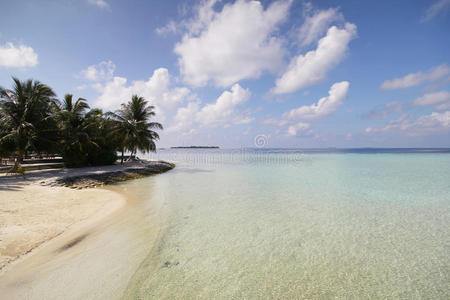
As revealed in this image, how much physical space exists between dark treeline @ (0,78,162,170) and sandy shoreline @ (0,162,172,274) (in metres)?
7.14

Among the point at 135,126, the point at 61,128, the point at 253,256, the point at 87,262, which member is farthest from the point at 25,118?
the point at 253,256

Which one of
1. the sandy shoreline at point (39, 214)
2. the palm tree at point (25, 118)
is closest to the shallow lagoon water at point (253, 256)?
the sandy shoreline at point (39, 214)

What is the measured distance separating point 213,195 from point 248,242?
4.69m

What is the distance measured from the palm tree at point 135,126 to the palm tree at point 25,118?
6.42 meters

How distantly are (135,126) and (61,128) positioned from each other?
7144 millimetres

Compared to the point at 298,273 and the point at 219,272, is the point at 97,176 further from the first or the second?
the point at 298,273

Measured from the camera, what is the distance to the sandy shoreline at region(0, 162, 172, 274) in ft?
13.3

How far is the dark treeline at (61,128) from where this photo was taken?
13484mm

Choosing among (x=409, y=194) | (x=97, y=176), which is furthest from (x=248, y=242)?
(x=97, y=176)

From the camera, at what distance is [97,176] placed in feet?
41.4

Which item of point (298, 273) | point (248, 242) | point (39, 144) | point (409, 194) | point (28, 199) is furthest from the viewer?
point (39, 144)

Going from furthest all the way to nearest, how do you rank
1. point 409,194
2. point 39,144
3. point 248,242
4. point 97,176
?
point 39,144
point 97,176
point 409,194
point 248,242

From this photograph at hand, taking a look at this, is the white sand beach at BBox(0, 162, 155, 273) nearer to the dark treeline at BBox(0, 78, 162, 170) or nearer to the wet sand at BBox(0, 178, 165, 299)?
the wet sand at BBox(0, 178, 165, 299)

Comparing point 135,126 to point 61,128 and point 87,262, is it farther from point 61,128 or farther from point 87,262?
point 87,262
